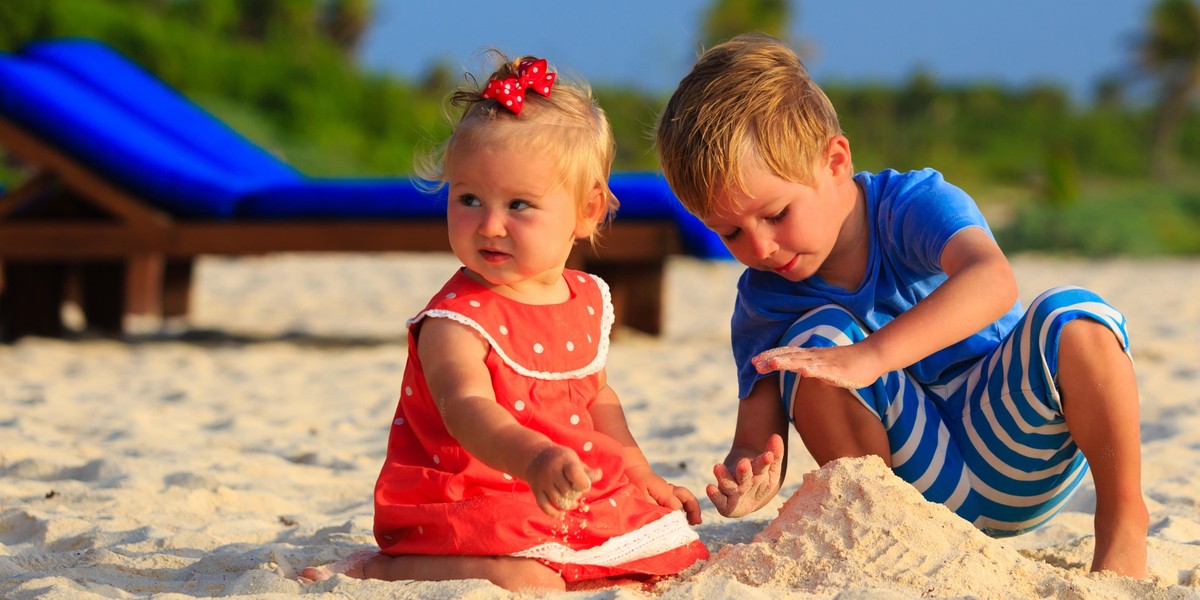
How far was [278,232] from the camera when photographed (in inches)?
217

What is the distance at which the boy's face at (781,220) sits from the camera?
1.99 m

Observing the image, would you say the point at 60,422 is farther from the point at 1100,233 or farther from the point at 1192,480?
the point at 1100,233

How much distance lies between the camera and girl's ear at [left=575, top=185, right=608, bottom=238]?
6.40 feet

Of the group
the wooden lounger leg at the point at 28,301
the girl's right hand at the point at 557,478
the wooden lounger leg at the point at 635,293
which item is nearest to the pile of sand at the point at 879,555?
the girl's right hand at the point at 557,478

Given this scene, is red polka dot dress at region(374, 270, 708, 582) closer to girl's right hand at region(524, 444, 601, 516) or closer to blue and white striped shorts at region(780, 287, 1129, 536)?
girl's right hand at region(524, 444, 601, 516)

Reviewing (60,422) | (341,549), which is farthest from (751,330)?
(60,422)

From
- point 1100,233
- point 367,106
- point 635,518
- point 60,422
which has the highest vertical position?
point 367,106

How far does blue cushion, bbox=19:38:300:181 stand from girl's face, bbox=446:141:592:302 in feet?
16.5

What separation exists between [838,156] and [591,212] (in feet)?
1.55

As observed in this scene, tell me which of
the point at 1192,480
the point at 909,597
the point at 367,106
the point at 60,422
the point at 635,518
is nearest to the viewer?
the point at 909,597

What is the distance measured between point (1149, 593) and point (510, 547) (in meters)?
0.96

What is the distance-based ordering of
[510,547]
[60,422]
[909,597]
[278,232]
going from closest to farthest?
[909,597]
[510,547]
[60,422]
[278,232]

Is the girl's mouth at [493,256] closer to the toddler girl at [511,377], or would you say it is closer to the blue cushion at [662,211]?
the toddler girl at [511,377]

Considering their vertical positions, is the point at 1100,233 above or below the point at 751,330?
above
